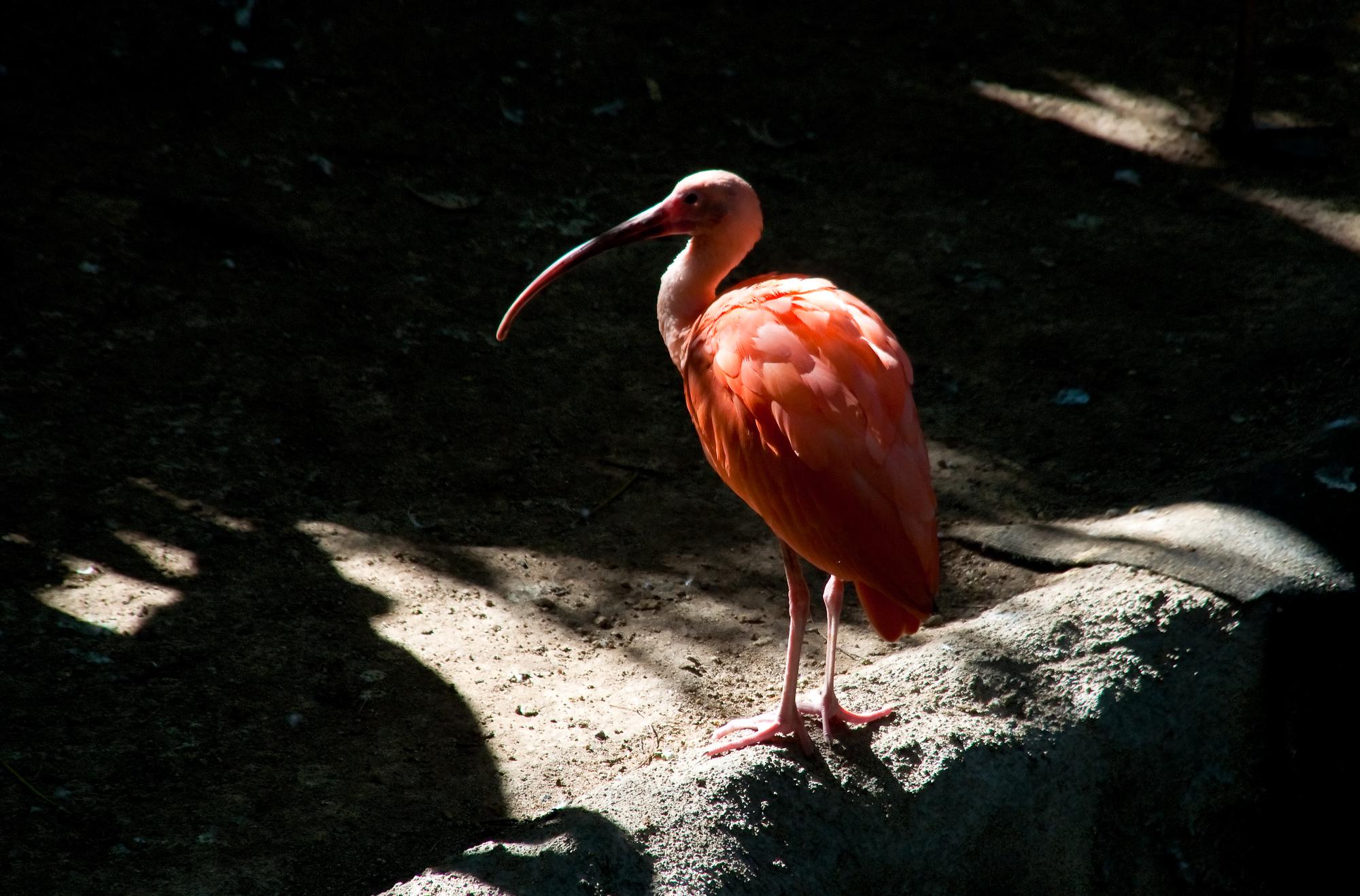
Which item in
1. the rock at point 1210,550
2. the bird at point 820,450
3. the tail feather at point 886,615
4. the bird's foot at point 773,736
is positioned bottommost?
the rock at point 1210,550

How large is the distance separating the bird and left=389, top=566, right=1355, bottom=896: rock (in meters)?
0.16

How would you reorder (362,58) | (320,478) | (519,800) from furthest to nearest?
(362,58), (320,478), (519,800)

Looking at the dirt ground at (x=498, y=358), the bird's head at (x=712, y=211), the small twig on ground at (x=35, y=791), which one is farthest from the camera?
the bird's head at (x=712, y=211)

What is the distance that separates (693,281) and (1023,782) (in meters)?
1.52

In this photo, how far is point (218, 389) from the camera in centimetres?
459

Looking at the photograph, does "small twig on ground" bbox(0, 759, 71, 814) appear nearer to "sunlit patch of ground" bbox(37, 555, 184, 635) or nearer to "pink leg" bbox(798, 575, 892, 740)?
"sunlit patch of ground" bbox(37, 555, 184, 635)

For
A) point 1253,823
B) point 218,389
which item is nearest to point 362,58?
point 218,389

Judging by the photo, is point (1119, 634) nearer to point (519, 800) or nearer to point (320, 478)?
point (519, 800)

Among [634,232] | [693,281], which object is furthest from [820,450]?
[634,232]

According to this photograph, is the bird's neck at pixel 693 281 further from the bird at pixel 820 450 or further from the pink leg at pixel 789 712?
the pink leg at pixel 789 712

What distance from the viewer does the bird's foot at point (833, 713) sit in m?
2.96

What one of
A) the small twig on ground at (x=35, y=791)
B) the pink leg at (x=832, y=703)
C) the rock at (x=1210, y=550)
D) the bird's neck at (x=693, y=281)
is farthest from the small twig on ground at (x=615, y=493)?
the small twig on ground at (x=35, y=791)

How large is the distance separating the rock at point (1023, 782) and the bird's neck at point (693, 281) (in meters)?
1.04

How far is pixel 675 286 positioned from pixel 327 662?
1.40m
